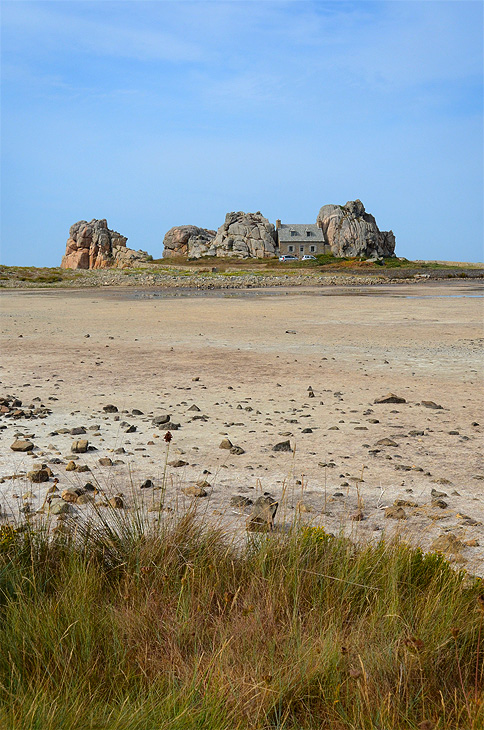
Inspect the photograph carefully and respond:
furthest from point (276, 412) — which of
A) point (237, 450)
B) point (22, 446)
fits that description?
point (22, 446)

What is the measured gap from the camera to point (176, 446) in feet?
26.9

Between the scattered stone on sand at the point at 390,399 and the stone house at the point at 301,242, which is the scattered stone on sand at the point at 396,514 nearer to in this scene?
the scattered stone on sand at the point at 390,399

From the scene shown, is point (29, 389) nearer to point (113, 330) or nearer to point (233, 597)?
point (233, 597)

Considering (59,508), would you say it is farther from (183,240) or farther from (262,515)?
(183,240)

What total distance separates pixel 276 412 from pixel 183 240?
5889 inches

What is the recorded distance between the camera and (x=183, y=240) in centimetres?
15638

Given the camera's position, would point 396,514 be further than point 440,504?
No

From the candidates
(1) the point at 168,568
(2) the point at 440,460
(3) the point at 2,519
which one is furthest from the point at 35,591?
(2) the point at 440,460

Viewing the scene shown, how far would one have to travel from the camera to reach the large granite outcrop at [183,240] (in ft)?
497

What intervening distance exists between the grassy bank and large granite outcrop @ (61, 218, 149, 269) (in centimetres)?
14376

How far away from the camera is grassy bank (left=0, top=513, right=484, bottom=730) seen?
3.12 m

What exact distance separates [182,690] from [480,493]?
4263mm

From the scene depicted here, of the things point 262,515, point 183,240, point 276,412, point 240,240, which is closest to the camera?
point 262,515

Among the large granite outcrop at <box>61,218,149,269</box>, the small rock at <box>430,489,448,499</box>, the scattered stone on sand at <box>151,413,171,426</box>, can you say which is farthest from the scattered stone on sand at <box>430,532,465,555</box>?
the large granite outcrop at <box>61,218,149,269</box>
